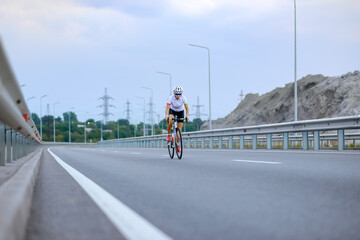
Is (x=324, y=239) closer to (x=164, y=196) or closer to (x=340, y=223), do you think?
(x=340, y=223)

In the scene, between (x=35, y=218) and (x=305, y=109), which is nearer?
(x=35, y=218)

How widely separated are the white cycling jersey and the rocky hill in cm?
3682

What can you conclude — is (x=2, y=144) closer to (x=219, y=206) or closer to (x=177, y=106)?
(x=219, y=206)

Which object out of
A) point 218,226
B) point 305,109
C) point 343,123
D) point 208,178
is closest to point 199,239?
point 218,226

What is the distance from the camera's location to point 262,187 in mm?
5832

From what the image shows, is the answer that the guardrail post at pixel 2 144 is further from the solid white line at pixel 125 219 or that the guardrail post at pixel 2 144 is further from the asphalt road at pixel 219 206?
the solid white line at pixel 125 219

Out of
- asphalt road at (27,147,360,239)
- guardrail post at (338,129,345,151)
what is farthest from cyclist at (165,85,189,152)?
asphalt road at (27,147,360,239)

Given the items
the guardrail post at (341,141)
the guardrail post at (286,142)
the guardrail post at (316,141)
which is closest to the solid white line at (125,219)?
the guardrail post at (341,141)

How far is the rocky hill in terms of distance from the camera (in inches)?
2132

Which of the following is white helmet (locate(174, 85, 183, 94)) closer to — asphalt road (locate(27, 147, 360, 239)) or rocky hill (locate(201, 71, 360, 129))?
asphalt road (locate(27, 147, 360, 239))

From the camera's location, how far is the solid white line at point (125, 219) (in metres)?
3.46

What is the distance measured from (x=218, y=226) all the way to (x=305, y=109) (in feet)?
194

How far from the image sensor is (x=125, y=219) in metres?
4.04

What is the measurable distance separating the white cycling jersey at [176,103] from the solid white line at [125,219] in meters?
7.21
